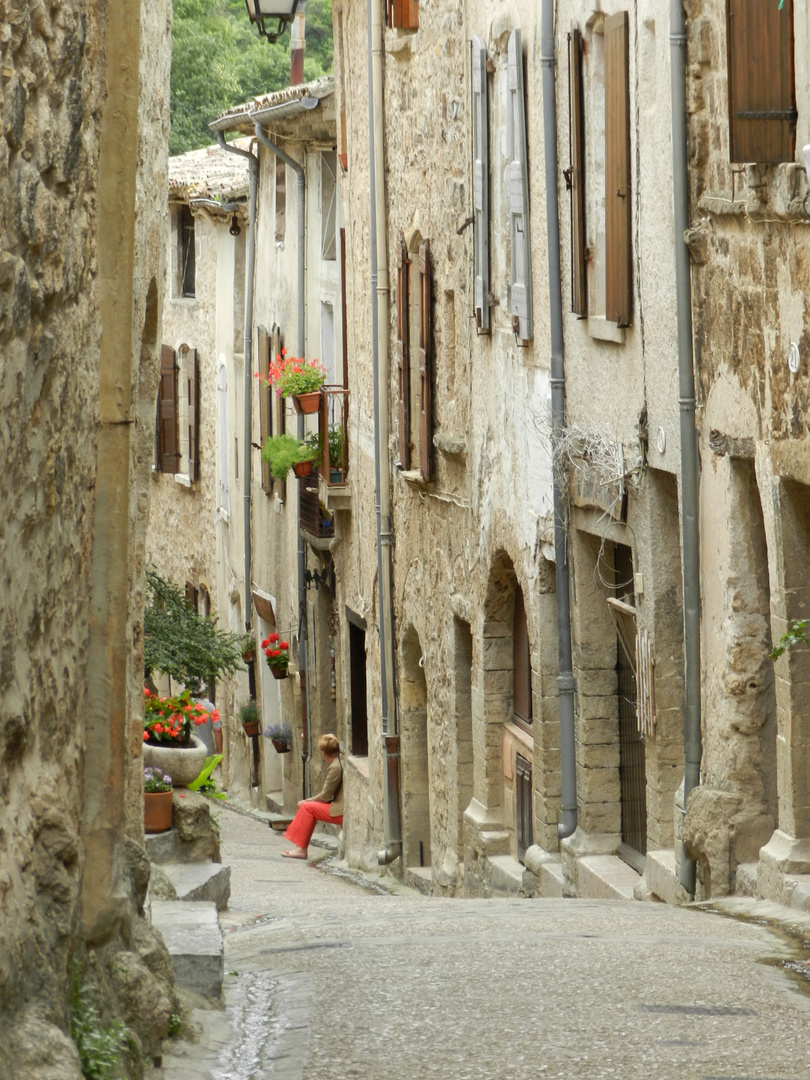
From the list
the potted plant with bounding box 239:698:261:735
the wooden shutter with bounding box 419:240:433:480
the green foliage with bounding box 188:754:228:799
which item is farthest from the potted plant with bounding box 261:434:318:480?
the green foliage with bounding box 188:754:228:799

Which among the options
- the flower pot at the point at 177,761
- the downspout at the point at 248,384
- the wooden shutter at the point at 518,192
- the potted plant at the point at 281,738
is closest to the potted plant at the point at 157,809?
the flower pot at the point at 177,761

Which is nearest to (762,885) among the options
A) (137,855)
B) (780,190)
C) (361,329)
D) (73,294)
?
(780,190)

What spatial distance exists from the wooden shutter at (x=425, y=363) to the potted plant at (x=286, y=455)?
3444 mm

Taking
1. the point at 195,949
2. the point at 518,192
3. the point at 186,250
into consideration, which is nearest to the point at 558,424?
the point at 518,192

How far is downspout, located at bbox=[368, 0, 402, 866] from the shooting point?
602 inches

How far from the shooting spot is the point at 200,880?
27.1ft

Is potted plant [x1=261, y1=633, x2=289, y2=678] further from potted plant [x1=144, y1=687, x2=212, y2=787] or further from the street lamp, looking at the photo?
potted plant [x1=144, y1=687, x2=212, y2=787]

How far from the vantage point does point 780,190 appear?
7.59 metres

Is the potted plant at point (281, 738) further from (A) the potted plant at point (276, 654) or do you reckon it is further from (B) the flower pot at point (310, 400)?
(B) the flower pot at point (310, 400)

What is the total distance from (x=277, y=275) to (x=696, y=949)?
14.9m

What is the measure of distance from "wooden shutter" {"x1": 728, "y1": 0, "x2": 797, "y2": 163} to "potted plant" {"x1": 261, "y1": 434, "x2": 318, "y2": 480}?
1024cm

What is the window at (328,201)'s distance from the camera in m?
19.0

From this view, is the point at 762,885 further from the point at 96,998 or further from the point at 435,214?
the point at 435,214

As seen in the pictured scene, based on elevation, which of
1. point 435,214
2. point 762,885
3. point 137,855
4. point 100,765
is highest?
point 435,214
